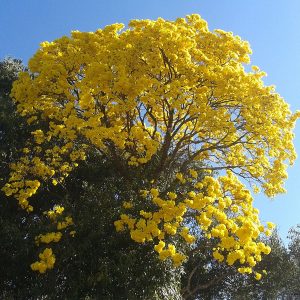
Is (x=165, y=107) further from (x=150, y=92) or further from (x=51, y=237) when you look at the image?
(x=51, y=237)

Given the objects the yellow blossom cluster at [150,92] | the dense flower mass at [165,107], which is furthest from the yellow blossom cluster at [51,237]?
the yellow blossom cluster at [150,92]

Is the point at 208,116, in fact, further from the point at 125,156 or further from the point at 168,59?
the point at 125,156

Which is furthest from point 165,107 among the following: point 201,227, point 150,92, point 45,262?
point 45,262

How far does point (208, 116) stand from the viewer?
13.9 meters

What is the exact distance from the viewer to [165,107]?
16500 mm

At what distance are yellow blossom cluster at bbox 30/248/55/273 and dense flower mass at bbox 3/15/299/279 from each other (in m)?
0.04

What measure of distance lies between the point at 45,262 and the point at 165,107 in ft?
24.2

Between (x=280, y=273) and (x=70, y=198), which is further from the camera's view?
(x=280, y=273)

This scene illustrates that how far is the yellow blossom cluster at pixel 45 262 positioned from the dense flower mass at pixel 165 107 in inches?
1.7

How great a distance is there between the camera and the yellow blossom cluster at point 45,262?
12359 millimetres

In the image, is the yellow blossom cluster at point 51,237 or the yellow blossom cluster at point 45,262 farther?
the yellow blossom cluster at point 51,237

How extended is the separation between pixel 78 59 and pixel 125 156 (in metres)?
5.16

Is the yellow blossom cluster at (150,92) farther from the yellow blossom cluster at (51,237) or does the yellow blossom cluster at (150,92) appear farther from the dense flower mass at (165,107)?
the yellow blossom cluster at (51,237)

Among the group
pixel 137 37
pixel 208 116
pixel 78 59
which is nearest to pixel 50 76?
pixel 78 59
